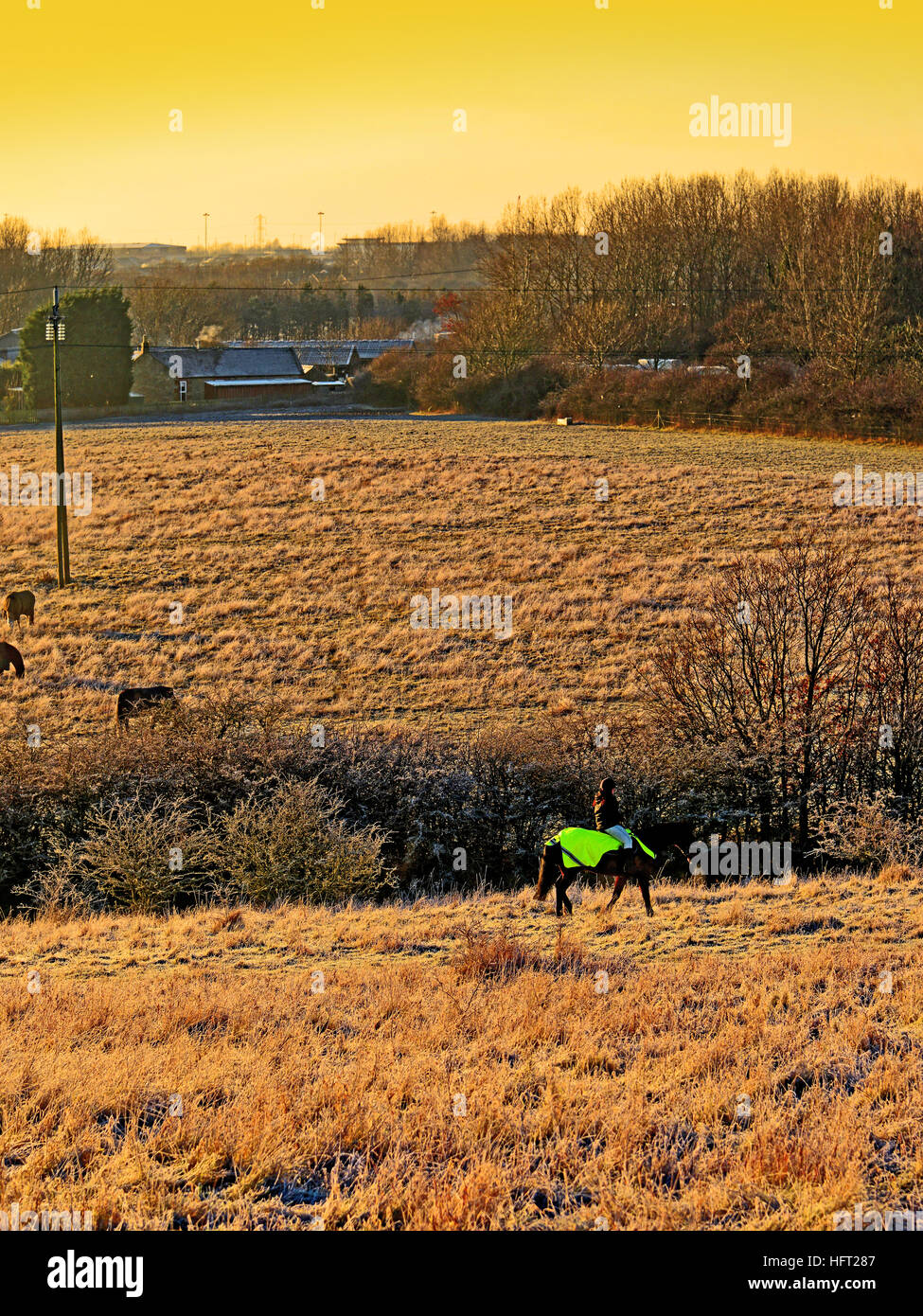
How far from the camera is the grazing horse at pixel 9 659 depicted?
24156mm

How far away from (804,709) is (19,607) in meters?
20.2

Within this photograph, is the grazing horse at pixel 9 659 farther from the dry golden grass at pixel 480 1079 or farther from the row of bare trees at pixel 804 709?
the dry golden grass at pixel 480 1079

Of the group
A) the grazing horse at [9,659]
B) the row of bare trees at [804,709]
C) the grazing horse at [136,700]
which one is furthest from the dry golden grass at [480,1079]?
the grazing horse at [9,659]

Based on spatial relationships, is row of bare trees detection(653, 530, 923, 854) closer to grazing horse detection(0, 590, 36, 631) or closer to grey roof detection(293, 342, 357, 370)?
grazing horse detection(0, 590, 36, 631)

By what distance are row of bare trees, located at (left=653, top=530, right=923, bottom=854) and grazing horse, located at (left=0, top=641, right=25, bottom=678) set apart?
13.9 m

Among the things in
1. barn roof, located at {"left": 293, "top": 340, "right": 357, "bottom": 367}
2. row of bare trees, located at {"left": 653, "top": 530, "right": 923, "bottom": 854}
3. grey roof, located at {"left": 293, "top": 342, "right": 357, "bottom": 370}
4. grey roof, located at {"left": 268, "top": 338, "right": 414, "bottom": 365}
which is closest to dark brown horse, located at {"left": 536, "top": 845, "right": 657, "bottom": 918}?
row of bare trees, located at {"left": 653, "top": 530, "right": 923, "bottom": 854}

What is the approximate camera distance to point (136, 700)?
20.4 m

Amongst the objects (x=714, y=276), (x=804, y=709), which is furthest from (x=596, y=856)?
(x=714, y=276)

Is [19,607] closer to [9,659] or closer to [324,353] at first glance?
[9,659]

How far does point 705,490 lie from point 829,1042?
121 feet

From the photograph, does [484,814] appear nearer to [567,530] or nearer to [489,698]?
[489,698]

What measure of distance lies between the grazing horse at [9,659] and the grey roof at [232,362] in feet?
209

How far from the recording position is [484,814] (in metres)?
14.8

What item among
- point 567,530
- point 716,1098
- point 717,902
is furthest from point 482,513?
point 716,1098
